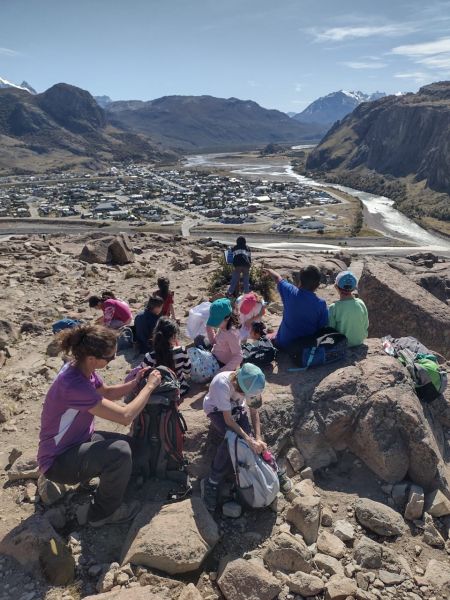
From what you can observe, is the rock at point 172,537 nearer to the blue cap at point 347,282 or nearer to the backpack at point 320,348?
the backpack at point 320,348

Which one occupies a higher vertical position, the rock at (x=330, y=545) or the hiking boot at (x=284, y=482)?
the hiking boot at (x=284, y=482)

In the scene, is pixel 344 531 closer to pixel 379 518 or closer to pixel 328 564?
pixel 379 518

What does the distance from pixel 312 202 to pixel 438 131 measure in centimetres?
6327

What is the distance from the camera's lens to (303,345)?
7.80 metres

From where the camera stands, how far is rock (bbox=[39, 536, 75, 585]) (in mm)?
4793

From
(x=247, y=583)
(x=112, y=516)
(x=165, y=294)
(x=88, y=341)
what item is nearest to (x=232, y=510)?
(x=247, y=583)

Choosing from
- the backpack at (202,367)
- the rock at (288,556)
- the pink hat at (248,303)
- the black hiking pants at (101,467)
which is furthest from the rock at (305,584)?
the pink hat at (248,303)

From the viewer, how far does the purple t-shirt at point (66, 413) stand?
497cm

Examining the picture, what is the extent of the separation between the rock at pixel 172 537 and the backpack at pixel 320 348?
3.07 metres

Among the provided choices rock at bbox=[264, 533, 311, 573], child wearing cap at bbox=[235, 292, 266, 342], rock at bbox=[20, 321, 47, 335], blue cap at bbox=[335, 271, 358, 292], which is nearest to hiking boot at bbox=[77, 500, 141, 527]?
rock at bbox=[264, 533, 311, 573]

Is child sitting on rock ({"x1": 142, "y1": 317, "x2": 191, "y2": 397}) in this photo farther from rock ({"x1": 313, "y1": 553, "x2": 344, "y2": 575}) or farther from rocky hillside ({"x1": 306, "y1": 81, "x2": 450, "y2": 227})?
rocky hillside ({"x1": 306, "y1": 81, "x2": 450, "y2": 227})

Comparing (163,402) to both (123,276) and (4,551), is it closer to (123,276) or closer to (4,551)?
(4,551)

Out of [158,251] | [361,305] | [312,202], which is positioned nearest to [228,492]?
[361,305]

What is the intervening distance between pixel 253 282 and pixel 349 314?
739cm
